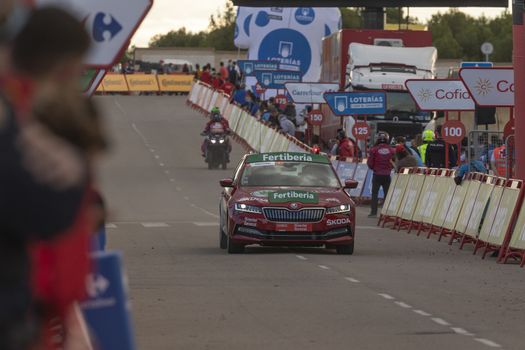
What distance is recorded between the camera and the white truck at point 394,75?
46.5 m

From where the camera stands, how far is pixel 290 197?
22.4 m

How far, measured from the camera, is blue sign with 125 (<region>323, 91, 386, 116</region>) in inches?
1582

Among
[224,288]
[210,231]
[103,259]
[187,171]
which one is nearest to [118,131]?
[187,171]

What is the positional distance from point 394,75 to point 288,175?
2353 centimetres

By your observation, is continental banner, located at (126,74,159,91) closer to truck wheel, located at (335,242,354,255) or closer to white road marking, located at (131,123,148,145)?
white road marking, located at (131,123,148,145)

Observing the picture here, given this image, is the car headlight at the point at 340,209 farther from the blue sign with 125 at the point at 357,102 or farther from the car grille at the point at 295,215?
the blue sign with 125 at the point at 357,102

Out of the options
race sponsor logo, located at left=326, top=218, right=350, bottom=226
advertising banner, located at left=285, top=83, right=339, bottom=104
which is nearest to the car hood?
race sponsor logo, located at left=326, top=218, right=350, bottom=226

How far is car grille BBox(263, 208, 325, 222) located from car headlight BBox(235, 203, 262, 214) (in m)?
0.12

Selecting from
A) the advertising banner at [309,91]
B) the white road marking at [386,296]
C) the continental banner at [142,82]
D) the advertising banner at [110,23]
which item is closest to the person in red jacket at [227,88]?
the advertising banner at [309,91]

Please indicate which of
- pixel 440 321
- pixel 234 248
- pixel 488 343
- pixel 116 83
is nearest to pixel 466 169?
pixel 234 248

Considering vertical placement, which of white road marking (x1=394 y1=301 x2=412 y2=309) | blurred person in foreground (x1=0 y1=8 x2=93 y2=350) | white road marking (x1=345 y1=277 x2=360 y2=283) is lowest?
white road marking (x1=345 y1=277 x2=360 y2=283)

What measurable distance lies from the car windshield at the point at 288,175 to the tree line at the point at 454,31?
393 feet

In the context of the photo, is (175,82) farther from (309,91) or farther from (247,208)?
(247,208)

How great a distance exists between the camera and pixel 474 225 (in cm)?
2389
